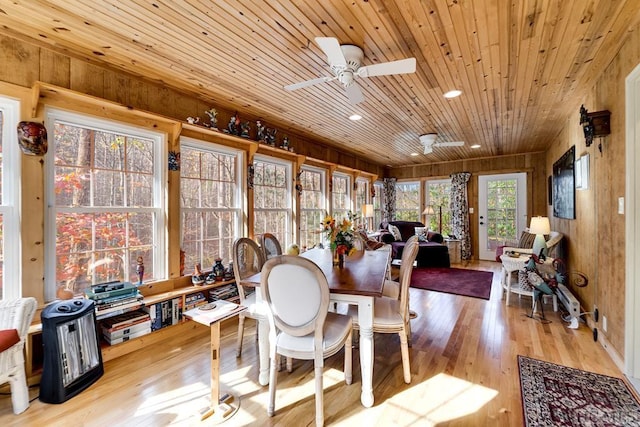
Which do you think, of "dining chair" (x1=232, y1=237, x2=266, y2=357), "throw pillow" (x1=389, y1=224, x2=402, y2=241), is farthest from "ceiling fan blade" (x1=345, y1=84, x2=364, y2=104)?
"throw pillow" (x1=389, y1=224, x2=402, y2=241)

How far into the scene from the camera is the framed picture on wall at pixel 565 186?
11.9 feet

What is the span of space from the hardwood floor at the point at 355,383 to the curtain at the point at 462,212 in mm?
4100

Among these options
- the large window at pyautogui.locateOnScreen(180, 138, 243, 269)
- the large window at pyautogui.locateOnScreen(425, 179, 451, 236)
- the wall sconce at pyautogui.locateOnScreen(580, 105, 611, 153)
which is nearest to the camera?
the wall sconce at pyautogui.locateOnScreen(580, 105, 611, 153)

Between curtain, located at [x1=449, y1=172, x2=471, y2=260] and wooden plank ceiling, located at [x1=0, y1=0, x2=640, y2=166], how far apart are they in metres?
3.63

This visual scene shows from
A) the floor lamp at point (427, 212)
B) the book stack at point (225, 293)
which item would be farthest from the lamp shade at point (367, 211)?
the book stack at point (225, 293)

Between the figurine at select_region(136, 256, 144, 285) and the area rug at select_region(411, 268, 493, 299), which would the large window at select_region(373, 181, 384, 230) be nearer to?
the area rug at select_region(411, 268, 493, 299)

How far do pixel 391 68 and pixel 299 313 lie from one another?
1795mm

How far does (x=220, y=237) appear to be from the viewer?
3561mm

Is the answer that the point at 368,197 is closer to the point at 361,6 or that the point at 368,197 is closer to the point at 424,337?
the point at 424,337

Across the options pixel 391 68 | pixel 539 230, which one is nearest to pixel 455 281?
pixel 539 230

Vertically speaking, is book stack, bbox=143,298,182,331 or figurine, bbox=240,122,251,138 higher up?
figurine, bbox=240,122,251,138

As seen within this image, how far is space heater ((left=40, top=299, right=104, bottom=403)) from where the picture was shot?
74.5 inches

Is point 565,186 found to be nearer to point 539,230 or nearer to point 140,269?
point 539,230

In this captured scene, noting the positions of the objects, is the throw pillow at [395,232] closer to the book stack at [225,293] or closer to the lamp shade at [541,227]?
the lamp shade at [541,227]
